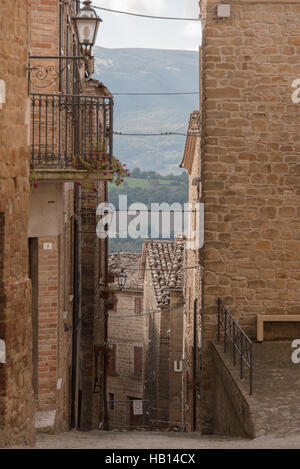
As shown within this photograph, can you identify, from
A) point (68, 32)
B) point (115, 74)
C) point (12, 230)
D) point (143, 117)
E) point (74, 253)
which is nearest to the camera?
point (12, 230)

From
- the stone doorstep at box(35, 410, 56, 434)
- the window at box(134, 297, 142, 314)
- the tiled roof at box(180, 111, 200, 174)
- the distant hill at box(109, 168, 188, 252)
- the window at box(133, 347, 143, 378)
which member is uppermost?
the distant hill at box(109, 168, 188, 252)

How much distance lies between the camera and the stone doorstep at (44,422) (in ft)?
31.5

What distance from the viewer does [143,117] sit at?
176500 mm

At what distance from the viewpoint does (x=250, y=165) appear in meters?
12.6

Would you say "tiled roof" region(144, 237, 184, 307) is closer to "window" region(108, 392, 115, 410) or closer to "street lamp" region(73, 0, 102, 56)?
"window" region(108, 392, 115, 410)

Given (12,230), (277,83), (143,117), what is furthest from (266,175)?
(143,117)

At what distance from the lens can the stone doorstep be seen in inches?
378

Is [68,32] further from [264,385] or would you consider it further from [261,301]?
[264,385]

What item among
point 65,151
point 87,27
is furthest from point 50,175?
point 87,27

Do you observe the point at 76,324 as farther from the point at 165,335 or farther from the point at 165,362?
the point at 165,335

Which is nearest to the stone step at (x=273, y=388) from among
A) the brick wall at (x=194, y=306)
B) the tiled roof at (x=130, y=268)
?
the brick wall at (x=194, y=306)

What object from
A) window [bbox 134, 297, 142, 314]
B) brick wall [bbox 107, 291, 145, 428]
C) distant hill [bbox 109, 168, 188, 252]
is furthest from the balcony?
distant hill [bbox 109, 168, 188, 252]

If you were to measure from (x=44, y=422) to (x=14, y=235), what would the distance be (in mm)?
3754
